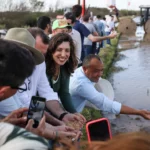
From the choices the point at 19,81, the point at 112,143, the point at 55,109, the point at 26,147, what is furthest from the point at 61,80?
the point at 112,143

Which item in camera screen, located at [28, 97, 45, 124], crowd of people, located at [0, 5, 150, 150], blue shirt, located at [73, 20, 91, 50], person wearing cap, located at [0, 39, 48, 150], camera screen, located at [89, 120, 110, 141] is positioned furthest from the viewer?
blue shirt, located at [73, 20, 91, 50]

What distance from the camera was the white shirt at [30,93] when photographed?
246cm

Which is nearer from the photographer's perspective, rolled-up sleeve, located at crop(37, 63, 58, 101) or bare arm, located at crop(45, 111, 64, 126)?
bare arm, located at crop(45, 111, 64, 126)

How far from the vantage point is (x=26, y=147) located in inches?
51.8

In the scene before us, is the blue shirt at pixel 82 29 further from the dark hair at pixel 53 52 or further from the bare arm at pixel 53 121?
the bare arm at pixel 53 121

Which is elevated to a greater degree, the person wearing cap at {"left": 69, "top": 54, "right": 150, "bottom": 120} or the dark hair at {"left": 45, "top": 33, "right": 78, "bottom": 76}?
the dark hair at {"left": 45, "top": 33, "right": 78, "bottom": 76}

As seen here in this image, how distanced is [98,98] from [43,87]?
28.7 inches

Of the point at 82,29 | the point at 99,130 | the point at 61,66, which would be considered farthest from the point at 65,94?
the point at 82,29

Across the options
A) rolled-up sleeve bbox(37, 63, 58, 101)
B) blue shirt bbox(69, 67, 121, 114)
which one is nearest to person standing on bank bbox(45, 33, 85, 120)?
blue shirt bbox(69, 67, 121, 114)

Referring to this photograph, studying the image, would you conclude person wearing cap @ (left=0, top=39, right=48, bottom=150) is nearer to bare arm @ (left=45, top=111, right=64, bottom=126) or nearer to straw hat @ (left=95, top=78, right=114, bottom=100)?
bare arm @ (left=45, top=111, right=64, bottom=126)

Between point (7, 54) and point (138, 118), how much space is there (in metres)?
4.43

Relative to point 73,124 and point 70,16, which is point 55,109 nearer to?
point 73,124

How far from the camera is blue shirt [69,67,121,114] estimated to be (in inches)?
136

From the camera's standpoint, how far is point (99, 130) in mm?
2883
